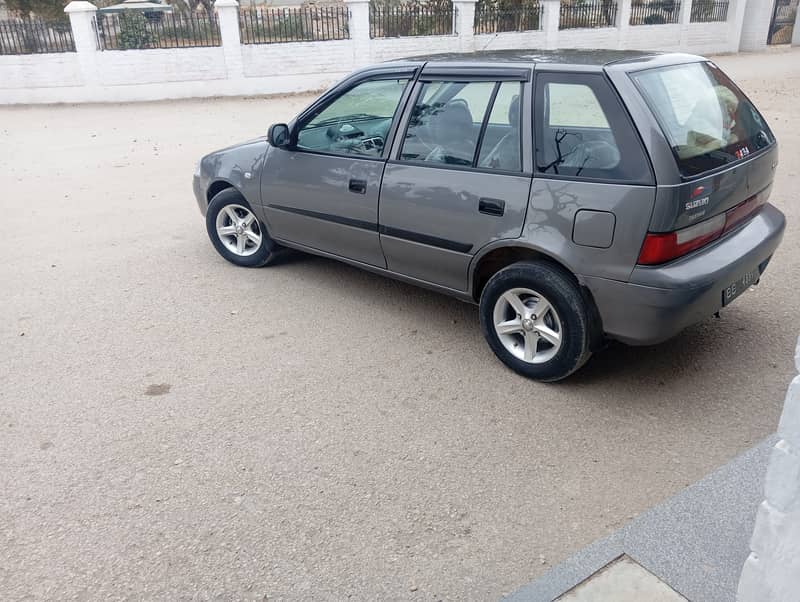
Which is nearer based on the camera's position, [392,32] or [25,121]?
[25,121]

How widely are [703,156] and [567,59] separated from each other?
95 cm

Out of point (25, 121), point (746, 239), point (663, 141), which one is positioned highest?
point (663, 141)

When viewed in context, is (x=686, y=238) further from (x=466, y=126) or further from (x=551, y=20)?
(x=551, y=20)

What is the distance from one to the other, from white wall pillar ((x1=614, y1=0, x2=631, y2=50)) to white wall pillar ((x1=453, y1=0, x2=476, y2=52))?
580 cm

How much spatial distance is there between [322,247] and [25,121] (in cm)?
1276

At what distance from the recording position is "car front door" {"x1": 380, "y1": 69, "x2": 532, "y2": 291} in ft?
12.8

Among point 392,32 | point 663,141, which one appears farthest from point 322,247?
point 392,32

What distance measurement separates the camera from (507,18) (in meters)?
20.1

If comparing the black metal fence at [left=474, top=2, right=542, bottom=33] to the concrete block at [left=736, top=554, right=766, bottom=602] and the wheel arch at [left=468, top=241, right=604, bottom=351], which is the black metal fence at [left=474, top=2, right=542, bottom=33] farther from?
the concrete block at [left=736, top=554, right=766, bottom=602]

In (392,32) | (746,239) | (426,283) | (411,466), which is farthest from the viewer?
(392,32)

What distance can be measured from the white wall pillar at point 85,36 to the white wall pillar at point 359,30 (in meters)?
6.15

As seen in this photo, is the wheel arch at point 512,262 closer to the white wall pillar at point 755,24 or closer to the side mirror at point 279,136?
the side mirror at point 279,136

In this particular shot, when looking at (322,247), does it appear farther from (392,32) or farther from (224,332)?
(392,32)

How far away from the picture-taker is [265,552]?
2844 mm
